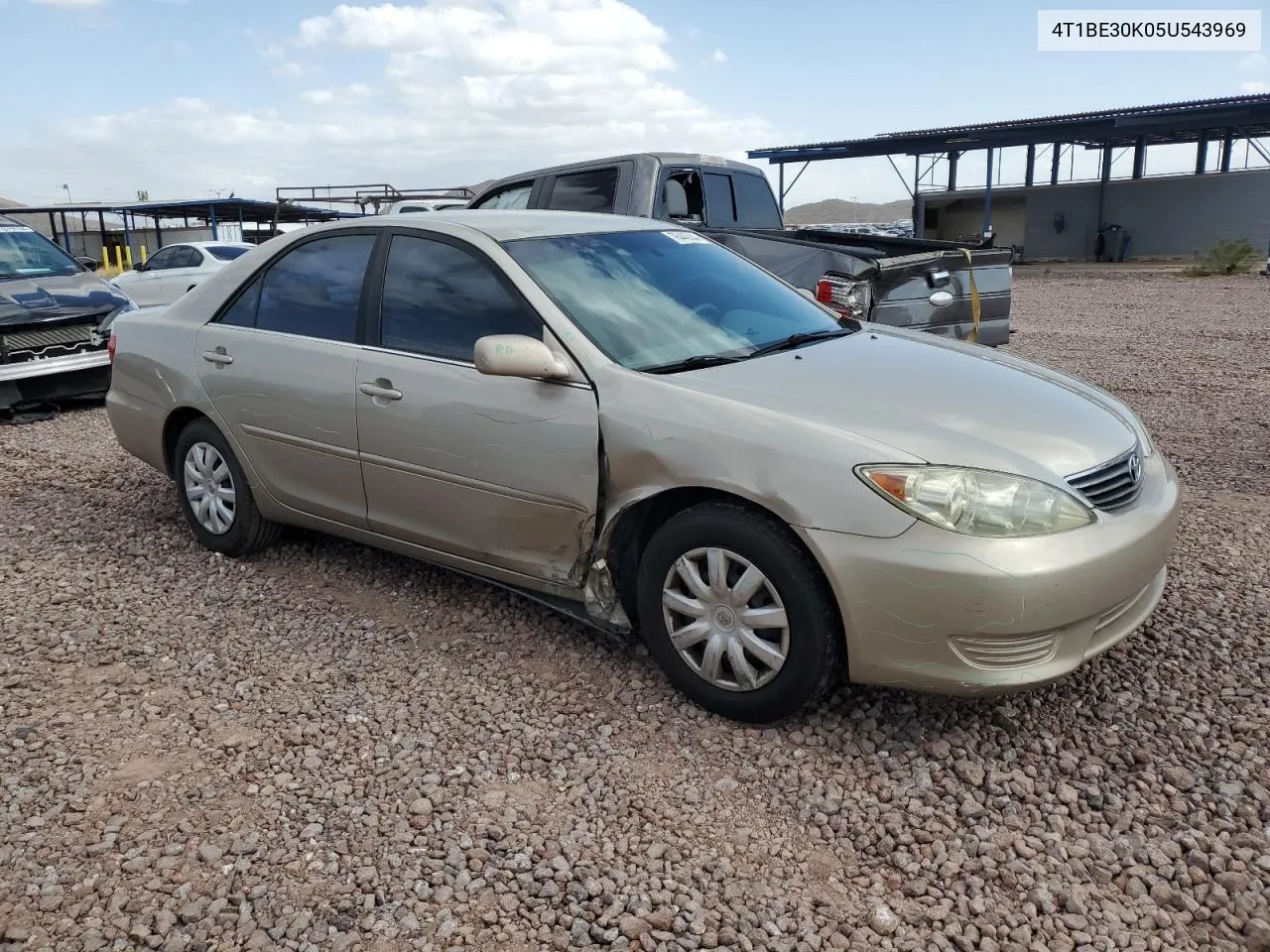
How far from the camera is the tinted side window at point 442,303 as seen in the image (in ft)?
12.3

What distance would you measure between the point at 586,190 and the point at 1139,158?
30278 millimetres

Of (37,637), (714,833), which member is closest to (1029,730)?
(714,833)

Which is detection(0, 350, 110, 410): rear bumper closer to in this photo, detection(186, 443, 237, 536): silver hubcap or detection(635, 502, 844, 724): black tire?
detection(186, 443, 237, 536): silver hubcap

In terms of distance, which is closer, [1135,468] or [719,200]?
[1135,468]

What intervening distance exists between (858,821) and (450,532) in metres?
1.85

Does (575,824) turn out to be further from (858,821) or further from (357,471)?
(357,471)

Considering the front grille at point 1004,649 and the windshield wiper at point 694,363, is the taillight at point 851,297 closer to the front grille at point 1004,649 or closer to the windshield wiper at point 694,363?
the windshield wiper at point 694,363

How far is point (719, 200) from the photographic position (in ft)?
28.2

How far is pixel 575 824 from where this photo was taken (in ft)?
9.27

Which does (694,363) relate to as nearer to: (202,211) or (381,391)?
(381,391)

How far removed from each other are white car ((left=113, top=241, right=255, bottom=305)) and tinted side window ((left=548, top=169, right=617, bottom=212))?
394 inches

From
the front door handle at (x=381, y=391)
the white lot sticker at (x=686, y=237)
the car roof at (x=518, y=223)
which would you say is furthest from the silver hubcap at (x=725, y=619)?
the white lot sticker at (x=686, y=237)

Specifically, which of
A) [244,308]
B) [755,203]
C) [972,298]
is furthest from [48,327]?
[972,298]

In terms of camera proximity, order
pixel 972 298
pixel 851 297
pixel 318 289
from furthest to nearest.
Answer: pixel 972 298
pixel 851 297
pixel 318 289
